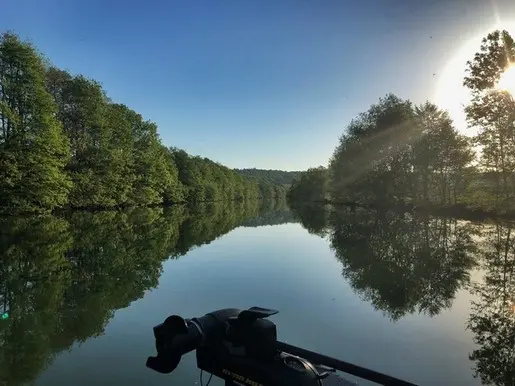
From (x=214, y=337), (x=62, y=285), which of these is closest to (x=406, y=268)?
(x=62, y=285)

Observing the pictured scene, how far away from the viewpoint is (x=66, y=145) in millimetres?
41094

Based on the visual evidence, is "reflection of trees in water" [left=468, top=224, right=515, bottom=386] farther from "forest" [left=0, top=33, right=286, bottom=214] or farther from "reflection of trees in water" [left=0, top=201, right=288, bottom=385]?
"forest" [left=0, top=33, right=286, bottom=214]

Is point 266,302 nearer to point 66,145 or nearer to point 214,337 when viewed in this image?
point 214,337

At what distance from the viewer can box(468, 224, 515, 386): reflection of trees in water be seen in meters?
6.06

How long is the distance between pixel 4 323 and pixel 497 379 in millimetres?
8265

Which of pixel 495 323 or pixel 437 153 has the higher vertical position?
pixel 437 153

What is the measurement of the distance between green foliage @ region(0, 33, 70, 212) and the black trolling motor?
35.7m

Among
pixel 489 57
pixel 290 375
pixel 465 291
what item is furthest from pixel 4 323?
pixel 489 57

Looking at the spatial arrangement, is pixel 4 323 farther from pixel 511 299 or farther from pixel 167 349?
pixel 511 299

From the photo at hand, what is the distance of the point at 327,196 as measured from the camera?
114 meters

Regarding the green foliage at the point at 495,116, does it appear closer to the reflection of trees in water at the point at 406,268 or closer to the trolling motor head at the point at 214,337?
the reflection of trees in water at the point at 406,268

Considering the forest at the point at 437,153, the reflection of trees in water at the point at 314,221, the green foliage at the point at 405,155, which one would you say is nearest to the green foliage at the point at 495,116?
the forest at the point at 437,153

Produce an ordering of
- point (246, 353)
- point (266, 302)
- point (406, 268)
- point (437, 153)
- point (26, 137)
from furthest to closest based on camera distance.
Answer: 1. point (437, 153)
2. point (26, 137)
3. point (406, 268)
4. point (266, 302)
5. point (246, 353)

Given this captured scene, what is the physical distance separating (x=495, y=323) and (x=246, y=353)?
7274 millimetres
